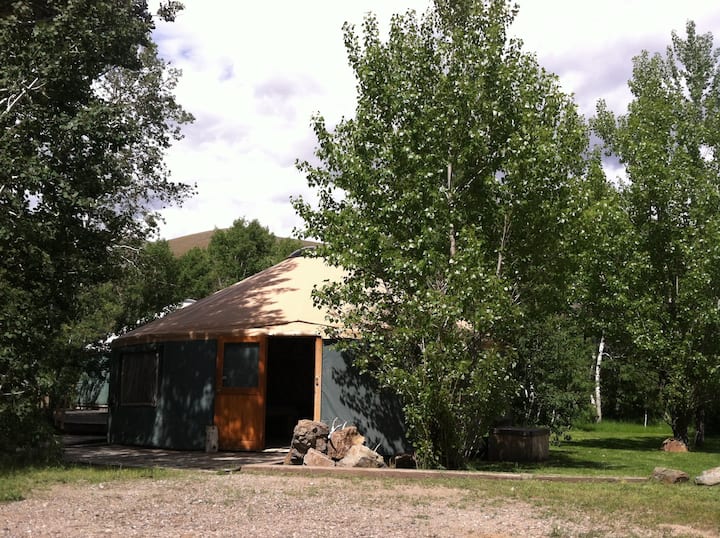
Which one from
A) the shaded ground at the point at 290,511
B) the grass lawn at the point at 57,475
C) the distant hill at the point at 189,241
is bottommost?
the grass lawn at the point at 57,475

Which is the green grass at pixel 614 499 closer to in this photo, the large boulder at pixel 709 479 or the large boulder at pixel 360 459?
the large boulder at pixel 709 479

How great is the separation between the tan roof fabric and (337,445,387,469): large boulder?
7.29 ft

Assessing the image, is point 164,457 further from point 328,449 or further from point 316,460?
point 316,460

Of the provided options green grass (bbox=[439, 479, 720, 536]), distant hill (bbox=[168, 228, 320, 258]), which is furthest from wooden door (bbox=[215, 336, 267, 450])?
distant hill (bbox=[168, 228, 320, 258])

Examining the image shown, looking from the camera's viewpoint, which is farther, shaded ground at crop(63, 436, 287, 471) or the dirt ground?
shaded ground at crop(63, 436, 287, 471)

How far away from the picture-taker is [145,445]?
1160cm

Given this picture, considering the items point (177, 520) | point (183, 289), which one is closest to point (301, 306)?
point (177, 520)

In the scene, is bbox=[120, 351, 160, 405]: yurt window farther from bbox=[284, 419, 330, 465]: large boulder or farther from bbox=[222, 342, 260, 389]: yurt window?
bbox=[284, 419, 330, 465]: large boulder

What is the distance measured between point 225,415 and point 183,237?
9953cm

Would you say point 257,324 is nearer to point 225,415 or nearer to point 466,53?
point 225,415

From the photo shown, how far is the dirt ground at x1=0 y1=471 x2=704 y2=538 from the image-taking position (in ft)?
16.2

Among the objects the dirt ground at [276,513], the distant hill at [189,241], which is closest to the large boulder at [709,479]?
the dirt ground at [276,513]

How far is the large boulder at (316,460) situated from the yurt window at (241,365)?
2.29m

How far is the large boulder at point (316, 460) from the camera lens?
8.67 m
